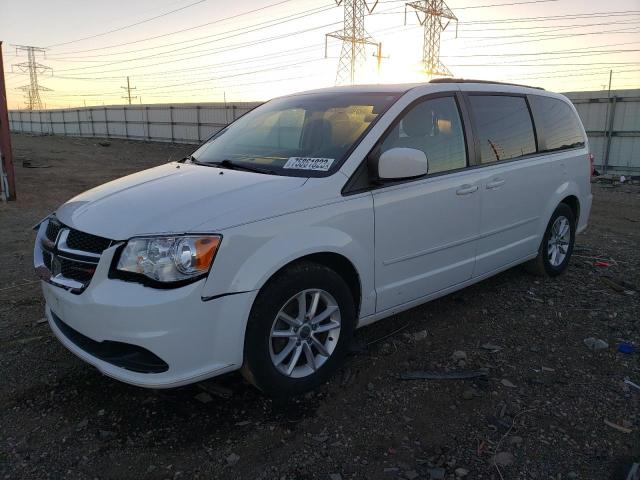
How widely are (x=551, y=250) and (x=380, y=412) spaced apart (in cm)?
313

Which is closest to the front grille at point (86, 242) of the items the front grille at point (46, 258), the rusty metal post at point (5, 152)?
the front grille at point (46, 258)

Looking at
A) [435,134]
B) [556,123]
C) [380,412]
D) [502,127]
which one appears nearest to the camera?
[380,412]

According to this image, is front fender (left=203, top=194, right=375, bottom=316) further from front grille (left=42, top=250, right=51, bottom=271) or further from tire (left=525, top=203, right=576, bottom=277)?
tire (left=525, top=203, right=576, bottom=277)

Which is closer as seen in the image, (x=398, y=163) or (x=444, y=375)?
(x=398, y=163)

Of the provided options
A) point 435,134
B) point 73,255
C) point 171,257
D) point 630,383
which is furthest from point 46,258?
point 630,383

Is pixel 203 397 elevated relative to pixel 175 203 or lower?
lower

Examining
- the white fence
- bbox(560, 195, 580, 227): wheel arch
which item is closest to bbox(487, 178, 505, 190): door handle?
bbox(560, 195, 580, 227): wheel arch

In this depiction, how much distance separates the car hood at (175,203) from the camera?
2543mm

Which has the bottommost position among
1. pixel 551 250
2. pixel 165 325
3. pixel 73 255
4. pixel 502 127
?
pixel 551 250

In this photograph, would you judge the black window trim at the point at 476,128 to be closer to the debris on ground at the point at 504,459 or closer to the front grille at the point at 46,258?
the debris on ground at the point at 504,459

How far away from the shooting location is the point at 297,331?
289cm

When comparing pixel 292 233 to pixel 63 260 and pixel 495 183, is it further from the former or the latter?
pixel 495 183

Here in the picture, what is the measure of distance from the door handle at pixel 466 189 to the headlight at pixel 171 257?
6.45ft

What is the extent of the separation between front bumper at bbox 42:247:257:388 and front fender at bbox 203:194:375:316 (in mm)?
101
